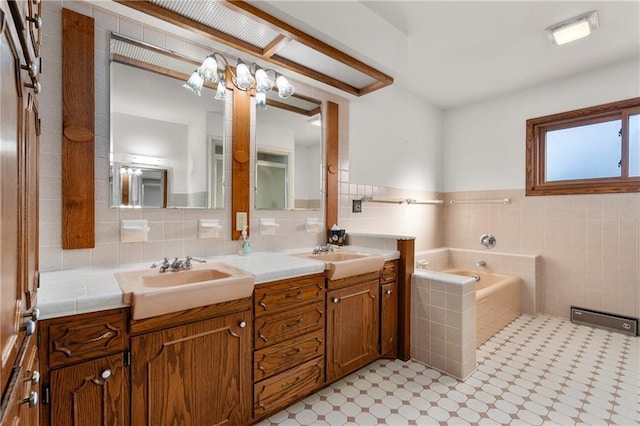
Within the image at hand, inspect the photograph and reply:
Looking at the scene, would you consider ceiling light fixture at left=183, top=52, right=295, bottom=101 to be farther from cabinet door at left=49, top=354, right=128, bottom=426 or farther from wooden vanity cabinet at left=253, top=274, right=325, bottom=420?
cabinet door at left=49, top=354, right=128, bottom=426

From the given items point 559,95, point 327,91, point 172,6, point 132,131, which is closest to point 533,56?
point 559,95

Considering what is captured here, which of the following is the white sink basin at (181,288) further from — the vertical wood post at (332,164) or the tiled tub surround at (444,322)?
the tiled tub surround at (444,322)

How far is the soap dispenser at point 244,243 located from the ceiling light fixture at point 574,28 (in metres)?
2.72

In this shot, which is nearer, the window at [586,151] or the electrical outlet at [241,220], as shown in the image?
the electrical outlet at [241,220]

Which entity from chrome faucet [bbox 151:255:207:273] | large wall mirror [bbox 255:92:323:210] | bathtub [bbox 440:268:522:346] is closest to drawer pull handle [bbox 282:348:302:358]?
chrome faucet [bbox 151:255:207:273]

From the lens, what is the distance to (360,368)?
2053 millimetres

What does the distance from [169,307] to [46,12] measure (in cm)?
156

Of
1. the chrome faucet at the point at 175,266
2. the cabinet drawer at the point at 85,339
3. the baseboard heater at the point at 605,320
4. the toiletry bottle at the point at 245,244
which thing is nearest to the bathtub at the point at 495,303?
the baseboard heater at the point at 605,320

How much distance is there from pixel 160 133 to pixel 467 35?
2.37m

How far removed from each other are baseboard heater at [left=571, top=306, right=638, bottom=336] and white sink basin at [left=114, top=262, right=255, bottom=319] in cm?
328

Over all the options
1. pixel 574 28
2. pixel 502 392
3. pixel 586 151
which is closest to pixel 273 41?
pixel 574 28

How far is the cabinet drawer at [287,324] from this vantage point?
4.88 feet

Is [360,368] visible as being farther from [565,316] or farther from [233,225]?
[565,316]

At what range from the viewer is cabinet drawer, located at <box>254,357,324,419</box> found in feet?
4.90
